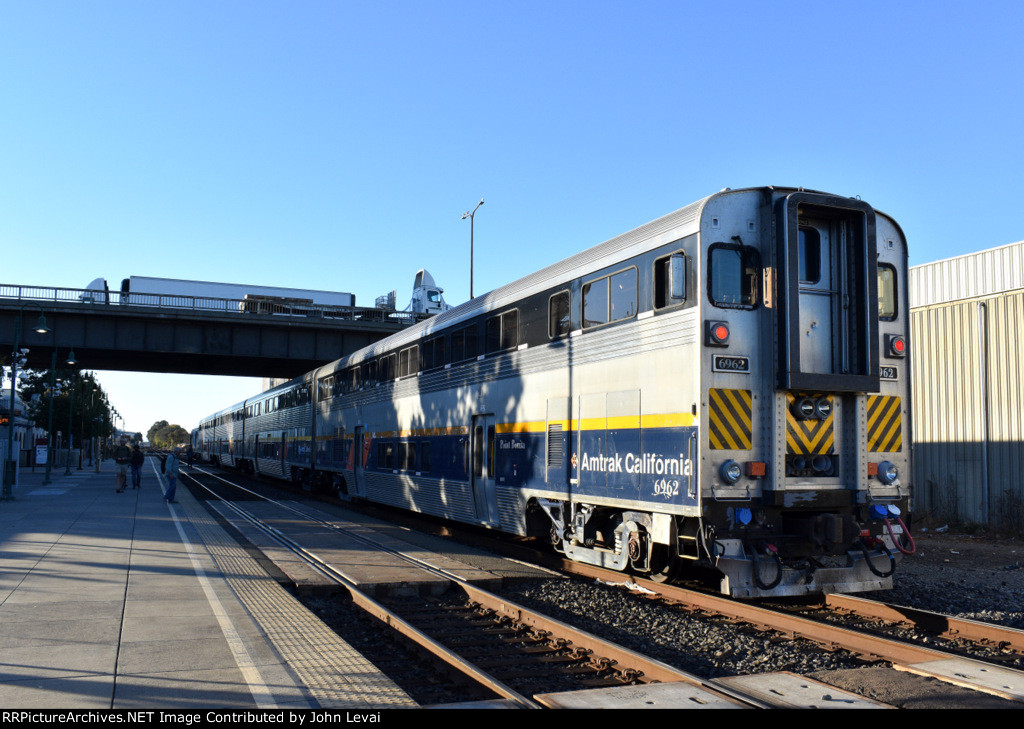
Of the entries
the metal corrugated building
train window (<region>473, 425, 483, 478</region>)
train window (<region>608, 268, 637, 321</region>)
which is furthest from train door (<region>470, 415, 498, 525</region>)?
the metal corrugated building

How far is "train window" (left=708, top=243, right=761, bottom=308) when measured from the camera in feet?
27.7

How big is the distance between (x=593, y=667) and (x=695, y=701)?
1380mm

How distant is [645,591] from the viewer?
31.7ft

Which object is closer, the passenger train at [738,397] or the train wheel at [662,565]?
the passenger train at [738,397]

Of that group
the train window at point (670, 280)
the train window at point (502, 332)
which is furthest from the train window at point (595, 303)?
the train window at point (502, 332)

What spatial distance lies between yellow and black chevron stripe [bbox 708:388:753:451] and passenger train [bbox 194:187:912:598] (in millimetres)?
17

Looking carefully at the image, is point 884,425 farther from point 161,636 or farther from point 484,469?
point 161,636

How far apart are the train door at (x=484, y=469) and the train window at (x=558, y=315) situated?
229 centimetres

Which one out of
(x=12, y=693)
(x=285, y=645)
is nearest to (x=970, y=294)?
(x=285, y=645)

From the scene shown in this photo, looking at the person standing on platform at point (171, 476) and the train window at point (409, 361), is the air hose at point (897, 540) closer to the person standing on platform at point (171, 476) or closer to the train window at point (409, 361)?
the train window at point (409, 361)

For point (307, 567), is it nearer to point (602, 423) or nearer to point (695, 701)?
point (602, 423)

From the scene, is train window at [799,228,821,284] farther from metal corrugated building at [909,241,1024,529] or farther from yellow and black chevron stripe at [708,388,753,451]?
metal corrugated building at [909,241,1024,529]

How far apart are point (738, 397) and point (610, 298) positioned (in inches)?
87.3

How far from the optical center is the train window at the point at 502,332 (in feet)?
40.6
